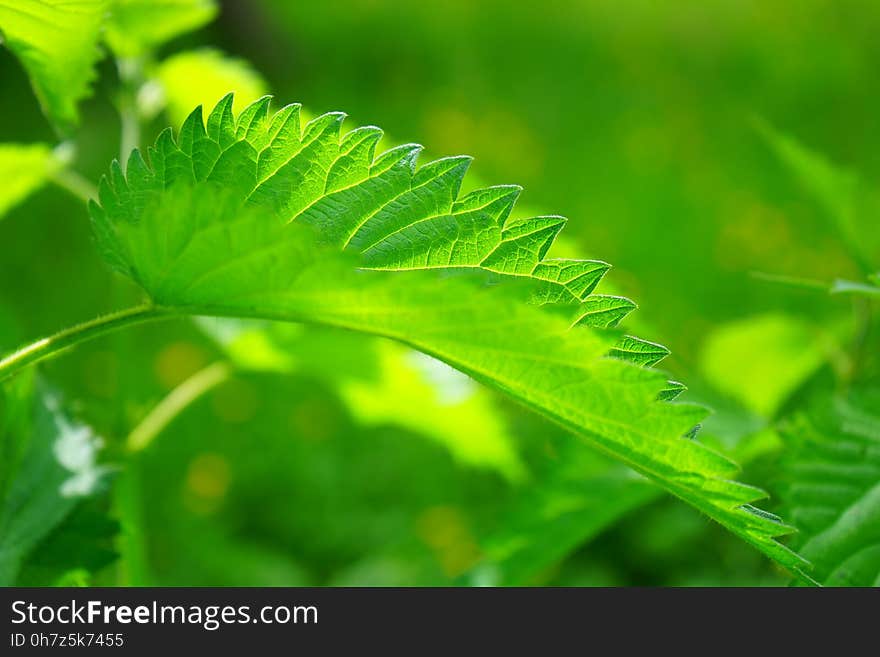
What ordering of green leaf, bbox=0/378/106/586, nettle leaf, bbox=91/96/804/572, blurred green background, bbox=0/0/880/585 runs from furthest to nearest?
blurred green background, bbox=0/0/880/585, green leaf, bbox=0/378/106/586, nettle leaf, bbox=91/96/804/572

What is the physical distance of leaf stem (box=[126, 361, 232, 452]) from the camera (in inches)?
40.1

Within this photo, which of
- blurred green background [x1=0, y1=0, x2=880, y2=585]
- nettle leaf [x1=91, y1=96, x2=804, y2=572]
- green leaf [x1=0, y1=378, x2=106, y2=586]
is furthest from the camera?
blurred green background [x1=0, y1=0, x2=880, y2=585]

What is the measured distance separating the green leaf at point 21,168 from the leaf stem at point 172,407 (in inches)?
10.9

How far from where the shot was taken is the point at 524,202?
3654mm

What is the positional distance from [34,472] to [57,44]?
0.34 meters

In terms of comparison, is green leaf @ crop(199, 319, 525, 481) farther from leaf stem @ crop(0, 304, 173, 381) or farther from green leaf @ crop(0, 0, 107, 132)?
leaf stem @ crop(0, 304, 173, 381)

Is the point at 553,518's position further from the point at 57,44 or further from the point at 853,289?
the point at 57,44

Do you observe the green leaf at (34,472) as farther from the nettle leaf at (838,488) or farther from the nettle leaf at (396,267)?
the nettle leaf at (838,488)

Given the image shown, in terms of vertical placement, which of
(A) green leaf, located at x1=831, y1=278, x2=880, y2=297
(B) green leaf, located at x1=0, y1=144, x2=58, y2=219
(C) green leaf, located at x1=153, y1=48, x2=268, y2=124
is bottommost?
(A) green leaf, located at x1=831, y1=278, x2=880, y2=297

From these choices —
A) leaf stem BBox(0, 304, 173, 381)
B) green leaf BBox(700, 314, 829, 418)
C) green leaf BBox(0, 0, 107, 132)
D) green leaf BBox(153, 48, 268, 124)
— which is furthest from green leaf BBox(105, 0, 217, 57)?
green leaf BBox(700, 314, 829, 418)

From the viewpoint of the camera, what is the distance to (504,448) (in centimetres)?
118

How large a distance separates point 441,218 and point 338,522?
1703mm

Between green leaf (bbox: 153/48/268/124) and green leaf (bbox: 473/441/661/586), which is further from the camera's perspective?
green leaf (bbox: 153/48/268/124)

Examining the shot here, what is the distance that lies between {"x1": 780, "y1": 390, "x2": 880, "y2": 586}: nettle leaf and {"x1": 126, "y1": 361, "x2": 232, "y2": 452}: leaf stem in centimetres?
65
